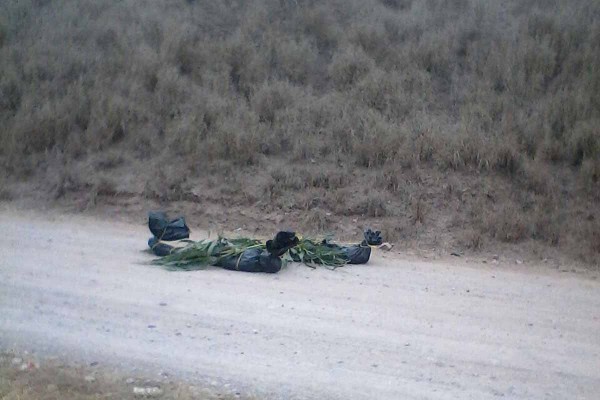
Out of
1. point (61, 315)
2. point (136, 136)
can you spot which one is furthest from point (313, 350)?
point (136, 136)

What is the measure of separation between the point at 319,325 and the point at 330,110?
9.71 m

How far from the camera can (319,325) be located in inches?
318

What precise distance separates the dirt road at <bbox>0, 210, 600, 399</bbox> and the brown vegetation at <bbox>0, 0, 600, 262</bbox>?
310 centimetres

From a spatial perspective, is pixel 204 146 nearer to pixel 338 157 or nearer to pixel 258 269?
pixel 338 157

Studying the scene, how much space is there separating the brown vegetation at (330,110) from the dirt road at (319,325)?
122 inches

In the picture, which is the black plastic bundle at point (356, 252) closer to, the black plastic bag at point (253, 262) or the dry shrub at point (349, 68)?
the black plastic bag at point (253, 262)

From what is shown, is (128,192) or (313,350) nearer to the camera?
(313,350)

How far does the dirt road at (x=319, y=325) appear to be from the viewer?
6668 millimetres

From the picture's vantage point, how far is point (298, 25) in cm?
2097

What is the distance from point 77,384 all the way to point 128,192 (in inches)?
393

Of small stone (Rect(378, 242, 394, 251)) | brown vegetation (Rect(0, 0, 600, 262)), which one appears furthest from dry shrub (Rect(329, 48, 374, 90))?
small stone (Rect(378, 242, 394, 251))

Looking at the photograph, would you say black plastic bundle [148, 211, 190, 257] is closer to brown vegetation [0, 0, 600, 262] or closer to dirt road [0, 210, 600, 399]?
dirt road [0, 210, 600, 399]

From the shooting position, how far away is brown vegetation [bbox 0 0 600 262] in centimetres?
1456

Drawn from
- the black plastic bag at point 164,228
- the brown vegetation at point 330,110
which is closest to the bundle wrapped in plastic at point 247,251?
the black plastic bag at point 164,228
